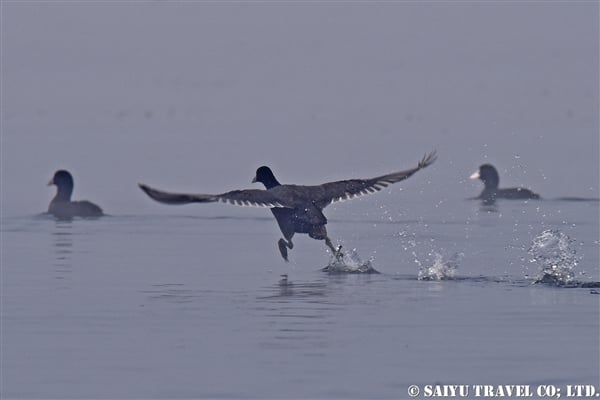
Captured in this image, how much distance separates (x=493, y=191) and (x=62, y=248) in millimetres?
12608

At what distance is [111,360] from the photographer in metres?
15.3

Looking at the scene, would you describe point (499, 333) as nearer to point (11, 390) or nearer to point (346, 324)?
point (346, 324)

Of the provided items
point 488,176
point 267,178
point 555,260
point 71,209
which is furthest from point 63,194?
point 555,260

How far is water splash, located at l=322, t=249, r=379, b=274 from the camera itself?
21906mm

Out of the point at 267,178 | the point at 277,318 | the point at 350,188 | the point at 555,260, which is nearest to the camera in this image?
the point at 277,318

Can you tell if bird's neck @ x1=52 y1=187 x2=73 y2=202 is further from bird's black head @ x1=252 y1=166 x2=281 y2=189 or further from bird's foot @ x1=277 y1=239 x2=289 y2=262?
bird's foot @ x1=277 y1=239 x2=289 y2=262

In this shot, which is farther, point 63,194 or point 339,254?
point 63,194

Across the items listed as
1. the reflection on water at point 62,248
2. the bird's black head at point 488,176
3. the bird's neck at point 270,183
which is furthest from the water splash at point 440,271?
the bird's black head at point 488,176

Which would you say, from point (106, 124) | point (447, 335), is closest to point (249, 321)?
point (447, 335)

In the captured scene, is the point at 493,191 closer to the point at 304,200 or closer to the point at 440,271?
the point at 304,200

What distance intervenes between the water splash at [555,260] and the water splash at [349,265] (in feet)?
6.28

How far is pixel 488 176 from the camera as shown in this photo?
126ft

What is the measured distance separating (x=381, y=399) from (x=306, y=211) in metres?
8.83

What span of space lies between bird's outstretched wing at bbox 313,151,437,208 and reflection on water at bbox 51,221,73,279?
311 cm
